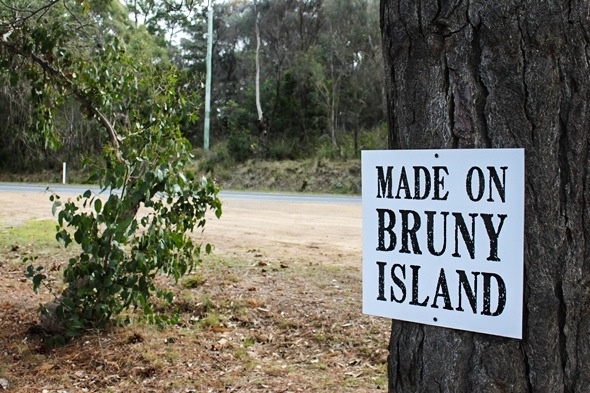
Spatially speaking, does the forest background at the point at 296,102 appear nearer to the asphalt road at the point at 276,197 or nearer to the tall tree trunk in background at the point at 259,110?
the tall tree trunk in background at the point at 259,110

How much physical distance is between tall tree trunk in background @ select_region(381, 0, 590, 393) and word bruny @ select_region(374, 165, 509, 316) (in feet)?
0.24

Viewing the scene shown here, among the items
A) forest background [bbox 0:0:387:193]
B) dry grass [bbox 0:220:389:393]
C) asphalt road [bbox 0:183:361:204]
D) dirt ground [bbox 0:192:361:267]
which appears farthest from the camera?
forest background [bbox 0:0:387:193]

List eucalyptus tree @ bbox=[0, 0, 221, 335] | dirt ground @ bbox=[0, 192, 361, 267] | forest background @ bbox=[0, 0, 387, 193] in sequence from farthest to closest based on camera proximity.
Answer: forest background @ bbox=[0, 0, 387, 193] → dirt ground @ bbox=[0, 192, 361, 267] → eucalyptus tree @ bbox=[0, 0, 221, 335]

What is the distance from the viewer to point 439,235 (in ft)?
5.46

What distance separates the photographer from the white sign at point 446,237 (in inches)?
61.9

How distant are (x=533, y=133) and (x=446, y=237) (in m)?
0.32

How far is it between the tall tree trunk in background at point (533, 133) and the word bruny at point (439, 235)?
2.8 inches

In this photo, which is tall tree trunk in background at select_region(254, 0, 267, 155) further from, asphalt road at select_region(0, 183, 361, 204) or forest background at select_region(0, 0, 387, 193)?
asphalt road at select_region(0, 183, 361, 204)

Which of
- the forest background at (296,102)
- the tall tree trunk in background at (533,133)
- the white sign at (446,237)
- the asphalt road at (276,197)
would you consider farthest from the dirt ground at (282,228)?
the forest background at (296,102)

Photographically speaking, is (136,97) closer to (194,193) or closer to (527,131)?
(194,193)

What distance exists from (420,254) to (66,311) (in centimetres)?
371

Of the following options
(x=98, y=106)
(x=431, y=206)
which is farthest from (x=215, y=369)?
(x=431, y=206)

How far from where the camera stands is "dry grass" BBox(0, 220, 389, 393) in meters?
4.13

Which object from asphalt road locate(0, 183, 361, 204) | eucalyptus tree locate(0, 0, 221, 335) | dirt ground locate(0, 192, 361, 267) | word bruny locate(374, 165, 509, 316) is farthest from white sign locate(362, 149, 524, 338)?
asphalt road locate(0, 183, 361, 204)
